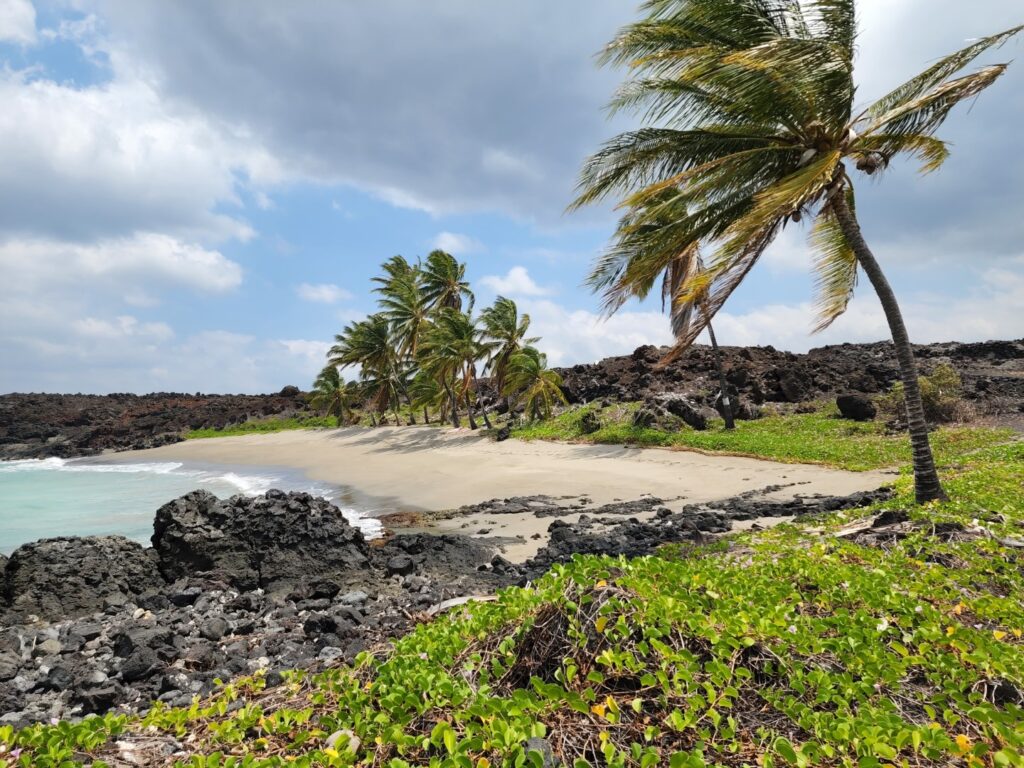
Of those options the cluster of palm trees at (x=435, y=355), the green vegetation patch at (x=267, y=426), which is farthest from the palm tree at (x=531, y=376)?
the green vegetation patch at (x=267, y=426)

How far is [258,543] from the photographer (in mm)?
9656

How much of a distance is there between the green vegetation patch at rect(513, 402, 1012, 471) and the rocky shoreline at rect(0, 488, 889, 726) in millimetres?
6283

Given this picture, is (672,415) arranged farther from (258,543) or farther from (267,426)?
(267,426)

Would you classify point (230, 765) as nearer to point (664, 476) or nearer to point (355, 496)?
point (664, 476)

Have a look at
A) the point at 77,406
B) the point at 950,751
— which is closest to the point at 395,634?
the point at 950,751

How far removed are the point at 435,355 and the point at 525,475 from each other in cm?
1642

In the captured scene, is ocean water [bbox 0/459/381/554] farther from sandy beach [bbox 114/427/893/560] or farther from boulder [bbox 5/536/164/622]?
boulder [bbox 5/536/164/622]

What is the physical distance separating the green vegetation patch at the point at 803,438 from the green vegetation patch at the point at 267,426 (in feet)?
113

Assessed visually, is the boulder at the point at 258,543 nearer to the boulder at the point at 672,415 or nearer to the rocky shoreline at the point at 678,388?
the rocky shoreline at the point at 678,388

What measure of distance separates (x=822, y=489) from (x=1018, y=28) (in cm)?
984

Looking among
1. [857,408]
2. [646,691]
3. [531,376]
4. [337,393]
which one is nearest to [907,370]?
[646,691]

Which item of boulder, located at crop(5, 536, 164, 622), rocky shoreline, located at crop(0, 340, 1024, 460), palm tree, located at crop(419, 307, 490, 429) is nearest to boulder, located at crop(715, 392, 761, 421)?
rocky shoreline, located at crop(0, 340, 1024, 460)

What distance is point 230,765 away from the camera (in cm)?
289

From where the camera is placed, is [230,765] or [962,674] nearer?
[230,765]
